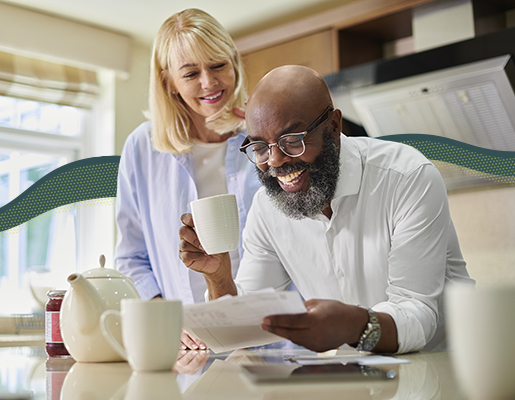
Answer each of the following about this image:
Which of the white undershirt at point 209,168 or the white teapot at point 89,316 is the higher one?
the white undershirt at point 209,168

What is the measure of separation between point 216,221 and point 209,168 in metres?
0.62

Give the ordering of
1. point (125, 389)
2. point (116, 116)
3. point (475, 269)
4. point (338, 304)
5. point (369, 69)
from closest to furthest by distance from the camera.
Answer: point (125, 389)
point (338, 304)
point (475, 269)
point (369, 69)
point (116, 116)

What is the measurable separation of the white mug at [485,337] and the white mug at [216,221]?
0.54 m

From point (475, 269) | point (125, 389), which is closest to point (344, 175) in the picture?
point (125, 389)

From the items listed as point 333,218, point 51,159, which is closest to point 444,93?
point 333,218

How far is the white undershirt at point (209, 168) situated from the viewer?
62.4 inches

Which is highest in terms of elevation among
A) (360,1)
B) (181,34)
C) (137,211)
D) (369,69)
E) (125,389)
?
(360,1)

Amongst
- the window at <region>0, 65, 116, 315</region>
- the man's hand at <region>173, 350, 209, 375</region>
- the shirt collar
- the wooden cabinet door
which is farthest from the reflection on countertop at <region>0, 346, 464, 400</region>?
the window at <region>0, 65, 116, 315</region>

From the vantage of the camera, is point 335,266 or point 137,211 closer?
point 335,266

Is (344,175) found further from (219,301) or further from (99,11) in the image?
(99,11)

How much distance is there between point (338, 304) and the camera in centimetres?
79

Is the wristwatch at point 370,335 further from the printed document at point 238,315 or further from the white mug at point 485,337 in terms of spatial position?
the white mug at point 485,337

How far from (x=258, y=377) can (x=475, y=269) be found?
1807mm

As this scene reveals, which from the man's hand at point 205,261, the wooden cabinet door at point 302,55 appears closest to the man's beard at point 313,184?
the man's hand at point 205,261
